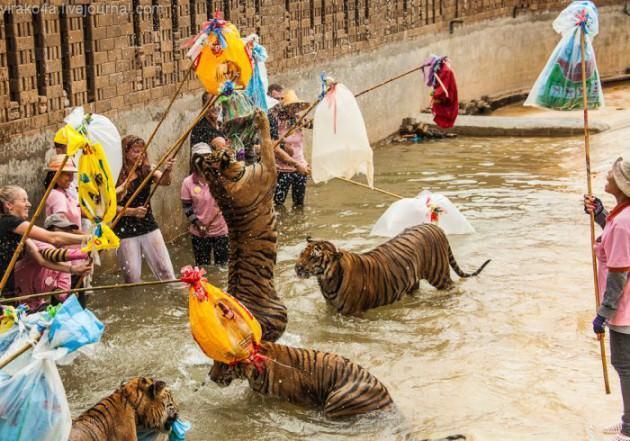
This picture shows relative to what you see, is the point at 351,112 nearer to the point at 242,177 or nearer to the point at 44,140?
the point at 242,177

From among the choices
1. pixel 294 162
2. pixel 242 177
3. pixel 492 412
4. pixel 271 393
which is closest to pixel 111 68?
pixel 294 162

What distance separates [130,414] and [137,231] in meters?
3.42

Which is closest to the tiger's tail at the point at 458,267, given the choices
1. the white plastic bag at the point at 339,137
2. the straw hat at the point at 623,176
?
the white plastic bag at the point at 339,137

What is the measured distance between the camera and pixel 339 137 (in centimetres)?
871

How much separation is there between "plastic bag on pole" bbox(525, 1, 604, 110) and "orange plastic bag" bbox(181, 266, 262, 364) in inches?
126

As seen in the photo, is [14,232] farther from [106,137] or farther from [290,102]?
[290,102]

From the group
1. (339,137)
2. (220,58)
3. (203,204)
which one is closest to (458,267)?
(339,137)

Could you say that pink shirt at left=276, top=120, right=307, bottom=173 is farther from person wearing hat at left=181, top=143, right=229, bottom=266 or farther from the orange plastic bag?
the orange plastic bag

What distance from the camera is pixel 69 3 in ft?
29.2

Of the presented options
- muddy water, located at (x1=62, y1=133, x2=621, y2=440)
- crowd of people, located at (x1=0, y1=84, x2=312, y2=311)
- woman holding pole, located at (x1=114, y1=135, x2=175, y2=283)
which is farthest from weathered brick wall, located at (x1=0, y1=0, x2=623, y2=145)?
muddy water, located at (x1=62, y1=133, x2=621, y2=440)

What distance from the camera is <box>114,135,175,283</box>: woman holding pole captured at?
8.35 metres

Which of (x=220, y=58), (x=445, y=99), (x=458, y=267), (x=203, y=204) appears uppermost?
(x=220, y=58)

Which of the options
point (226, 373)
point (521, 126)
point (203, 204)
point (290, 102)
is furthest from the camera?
point (521, 126)

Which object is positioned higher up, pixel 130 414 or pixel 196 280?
pixel 196 280
